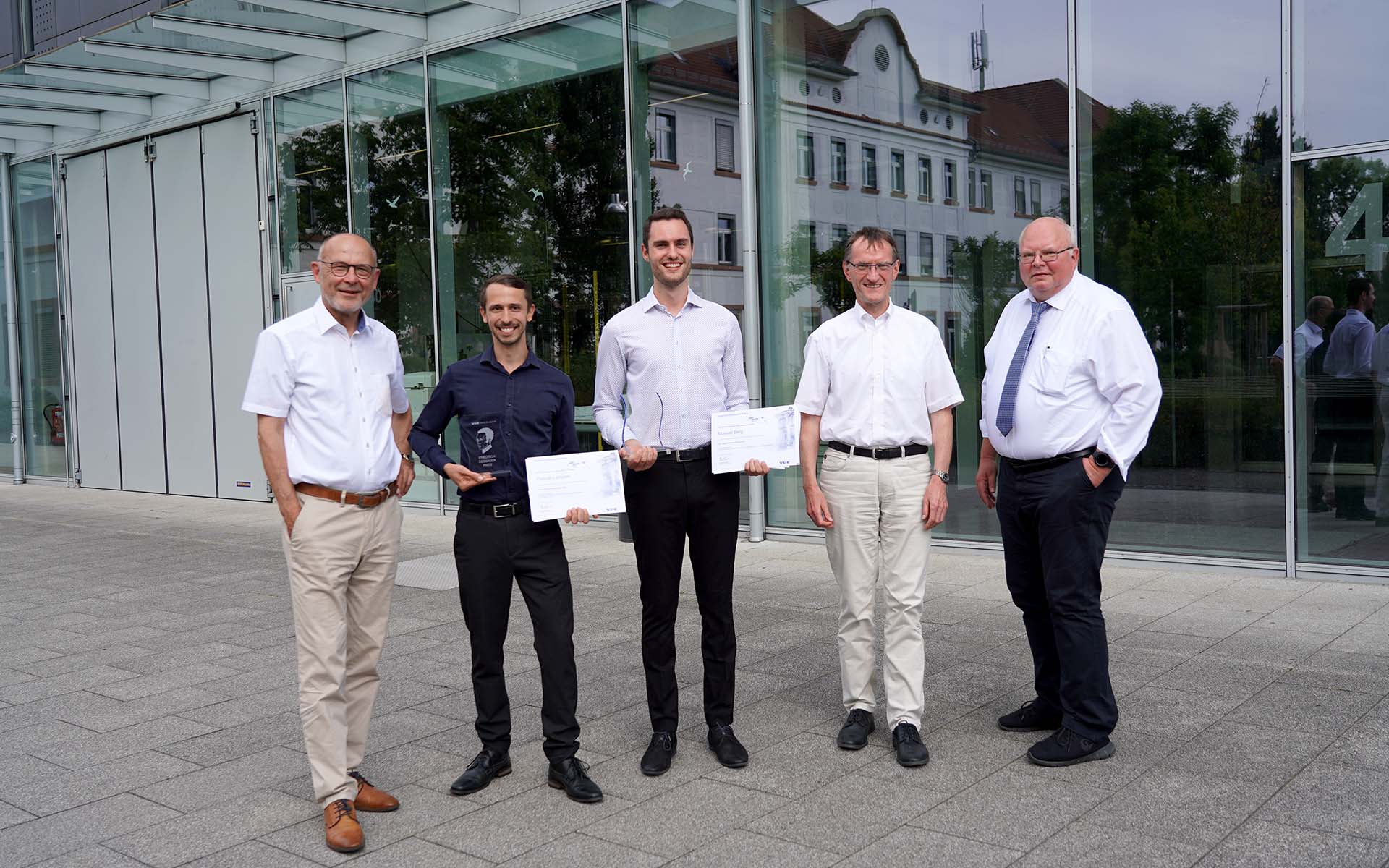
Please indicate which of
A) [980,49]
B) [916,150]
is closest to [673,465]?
[916,150]

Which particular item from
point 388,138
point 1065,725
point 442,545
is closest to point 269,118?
point 388,138

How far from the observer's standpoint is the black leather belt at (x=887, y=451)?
4562 millimetres

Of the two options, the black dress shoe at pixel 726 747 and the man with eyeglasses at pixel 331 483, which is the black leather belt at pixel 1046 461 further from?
the man with eyeglasses at pixel 331 483

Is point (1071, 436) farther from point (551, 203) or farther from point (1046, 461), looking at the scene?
point (551, 203)

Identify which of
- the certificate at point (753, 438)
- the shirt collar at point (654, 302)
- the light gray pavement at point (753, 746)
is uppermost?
the shirt collar at point (654, 302)

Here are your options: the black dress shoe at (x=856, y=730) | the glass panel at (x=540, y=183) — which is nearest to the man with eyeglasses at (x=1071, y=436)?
the black dress shoe at (x=856, y=730)

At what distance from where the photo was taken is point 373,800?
404 centimetres

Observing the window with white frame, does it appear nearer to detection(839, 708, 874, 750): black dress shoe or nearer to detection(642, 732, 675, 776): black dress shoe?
detection(839, 708, 874, 750): black dress shoe

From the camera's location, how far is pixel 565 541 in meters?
10.4

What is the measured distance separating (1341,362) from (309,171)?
36.8 ft

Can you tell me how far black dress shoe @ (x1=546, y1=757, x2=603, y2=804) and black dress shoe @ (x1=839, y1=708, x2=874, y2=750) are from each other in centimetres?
99

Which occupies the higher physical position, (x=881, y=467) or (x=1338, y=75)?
(x=1338, y=75)

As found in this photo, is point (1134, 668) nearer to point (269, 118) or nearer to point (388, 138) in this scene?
point (388, 138)

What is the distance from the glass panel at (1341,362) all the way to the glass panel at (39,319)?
55.5ft
